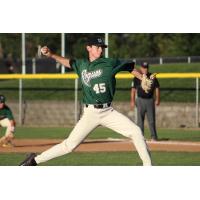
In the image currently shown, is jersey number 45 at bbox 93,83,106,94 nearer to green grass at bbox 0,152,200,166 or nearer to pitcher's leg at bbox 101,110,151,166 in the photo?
pitcher's leg at bbox 101,110,151,166

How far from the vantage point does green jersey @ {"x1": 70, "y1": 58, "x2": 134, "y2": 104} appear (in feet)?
30.5

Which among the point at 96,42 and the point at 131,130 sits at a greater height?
the point at 96,42

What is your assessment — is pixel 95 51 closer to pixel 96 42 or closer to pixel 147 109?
pixel 96 42

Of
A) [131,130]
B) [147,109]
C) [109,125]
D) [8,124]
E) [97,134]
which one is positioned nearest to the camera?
[131,130]

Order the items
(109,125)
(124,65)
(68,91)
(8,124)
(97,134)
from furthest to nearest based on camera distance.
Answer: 1. (68,91)
2. (97,134)
3. (8,124)
4. (124,65)
5. (109,125)

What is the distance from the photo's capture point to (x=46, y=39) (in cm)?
3056

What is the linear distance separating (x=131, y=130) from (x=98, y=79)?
784mm

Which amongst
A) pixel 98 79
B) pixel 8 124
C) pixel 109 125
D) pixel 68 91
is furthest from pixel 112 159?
pixel 68 91

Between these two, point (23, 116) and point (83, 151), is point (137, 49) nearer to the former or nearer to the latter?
point (23, 116)

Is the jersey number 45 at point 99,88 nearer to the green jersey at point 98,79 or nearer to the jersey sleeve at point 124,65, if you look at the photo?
the green jersey at point 98,79

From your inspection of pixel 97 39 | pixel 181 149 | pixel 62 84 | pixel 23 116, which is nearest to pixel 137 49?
pixel 62 84

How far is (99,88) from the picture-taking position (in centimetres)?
931

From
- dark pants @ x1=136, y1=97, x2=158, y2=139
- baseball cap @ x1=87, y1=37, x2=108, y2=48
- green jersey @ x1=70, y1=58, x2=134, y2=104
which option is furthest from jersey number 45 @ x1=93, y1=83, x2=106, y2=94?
dark pants @ x1=136, y1=97, x2=158, y2=139

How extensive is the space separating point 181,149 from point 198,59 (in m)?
19.1
